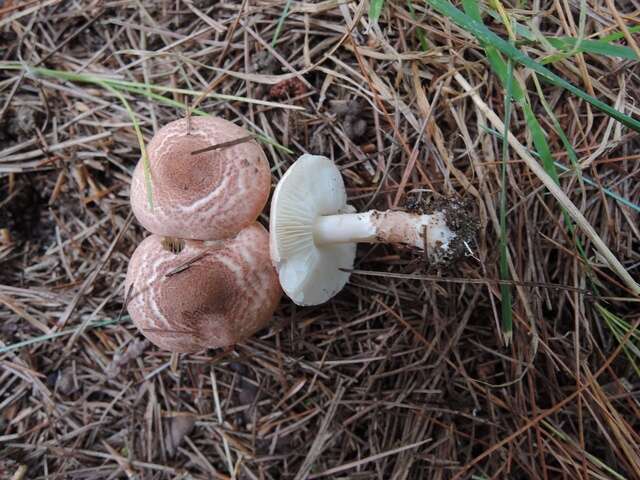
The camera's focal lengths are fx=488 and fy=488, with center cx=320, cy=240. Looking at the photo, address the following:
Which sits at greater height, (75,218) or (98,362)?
(75,218)

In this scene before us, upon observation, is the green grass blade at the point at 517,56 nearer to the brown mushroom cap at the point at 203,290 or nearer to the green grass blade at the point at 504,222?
the green grass blade at the point at 504,222

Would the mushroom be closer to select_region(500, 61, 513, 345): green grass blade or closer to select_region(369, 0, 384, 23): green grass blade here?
select_region(500, 61, 513, 345): green grass blade

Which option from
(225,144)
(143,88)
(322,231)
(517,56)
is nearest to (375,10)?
(517,56)

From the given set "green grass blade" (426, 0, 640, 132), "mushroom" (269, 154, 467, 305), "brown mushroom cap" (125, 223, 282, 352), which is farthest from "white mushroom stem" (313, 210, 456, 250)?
"green grass blade" (426, 0, 640, 132)

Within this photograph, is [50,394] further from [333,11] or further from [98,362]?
[333,11]

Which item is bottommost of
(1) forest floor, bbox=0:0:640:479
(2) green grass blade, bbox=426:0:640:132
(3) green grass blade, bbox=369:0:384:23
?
(1) forest floor, bbox=0:0:640:479

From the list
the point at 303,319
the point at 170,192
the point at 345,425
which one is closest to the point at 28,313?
the point at 170,192

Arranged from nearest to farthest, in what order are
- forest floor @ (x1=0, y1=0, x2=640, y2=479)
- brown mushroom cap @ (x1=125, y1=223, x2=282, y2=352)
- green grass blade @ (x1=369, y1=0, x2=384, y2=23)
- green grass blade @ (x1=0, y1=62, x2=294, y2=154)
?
green grass blade @ (x1=369, y1=0, x2=384, y2=23)
brown mushroom cap @ (x1=125, y1=223, x2=282, y2=352)
forest floor @ (x1=0, y1=0, x2=640, y2=479)
green grass blade @ (x1=0, y1=62, x2=294, y2=154)

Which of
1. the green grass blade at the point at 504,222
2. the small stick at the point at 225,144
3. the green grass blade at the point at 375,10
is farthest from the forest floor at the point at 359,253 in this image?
the small stick at the point at 225,144
